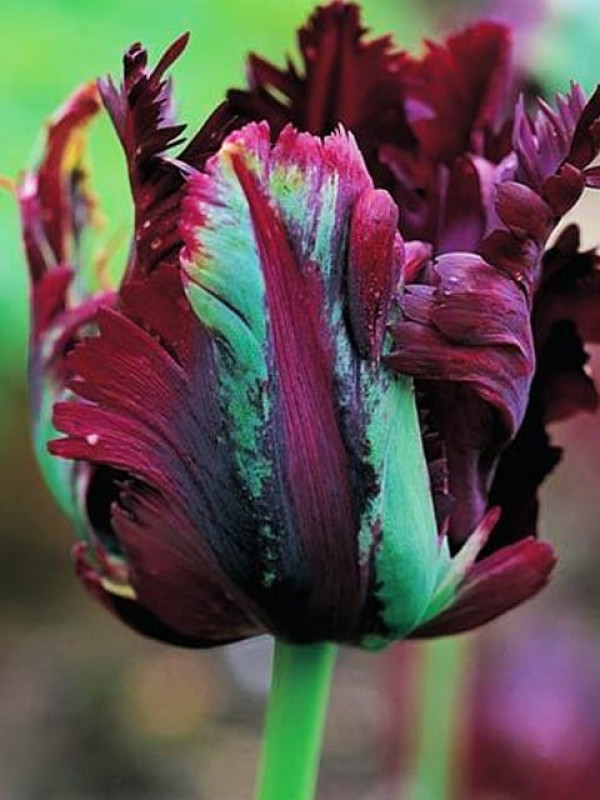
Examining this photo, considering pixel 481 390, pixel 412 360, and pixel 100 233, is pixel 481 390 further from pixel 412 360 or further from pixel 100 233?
pixel 100 233

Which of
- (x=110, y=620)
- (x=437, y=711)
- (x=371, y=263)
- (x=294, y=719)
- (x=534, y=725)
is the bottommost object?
(x=110, y=620)

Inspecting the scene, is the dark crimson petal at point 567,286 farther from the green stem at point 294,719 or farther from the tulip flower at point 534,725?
the tulip flower at point 534,725

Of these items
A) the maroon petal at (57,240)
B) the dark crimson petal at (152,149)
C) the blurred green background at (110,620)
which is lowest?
the blurred green background at (110,620)

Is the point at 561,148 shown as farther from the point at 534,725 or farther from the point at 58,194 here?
the point at 534,725

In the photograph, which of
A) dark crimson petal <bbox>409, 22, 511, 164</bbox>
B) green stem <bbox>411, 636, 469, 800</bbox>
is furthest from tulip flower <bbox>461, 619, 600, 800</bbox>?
dark crimson petal <bbox>409, 22, 511, 164</bbox>

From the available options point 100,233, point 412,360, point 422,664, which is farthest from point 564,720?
point 412,360

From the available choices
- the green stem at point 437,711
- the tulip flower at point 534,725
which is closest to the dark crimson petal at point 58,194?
the green stem at point 437,711

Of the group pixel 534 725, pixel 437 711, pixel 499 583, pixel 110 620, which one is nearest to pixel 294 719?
pixel 499 583
